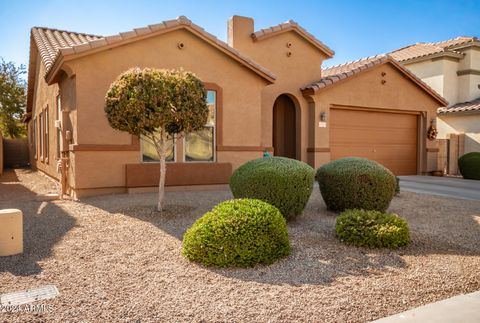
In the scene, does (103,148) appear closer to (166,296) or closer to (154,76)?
(154,76)

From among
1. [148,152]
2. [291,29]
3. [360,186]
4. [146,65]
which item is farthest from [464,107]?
[148,152]

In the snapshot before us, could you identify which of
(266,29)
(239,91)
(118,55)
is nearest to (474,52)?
(266,29)

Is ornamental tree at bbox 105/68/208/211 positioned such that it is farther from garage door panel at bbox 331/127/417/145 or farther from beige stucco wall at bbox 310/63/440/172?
garage door panel at bbox 331/127/417/145

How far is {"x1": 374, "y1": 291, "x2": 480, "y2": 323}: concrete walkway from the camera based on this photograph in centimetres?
338

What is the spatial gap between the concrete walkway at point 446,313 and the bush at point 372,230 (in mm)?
1618

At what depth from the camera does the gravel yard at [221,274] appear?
3.54 m

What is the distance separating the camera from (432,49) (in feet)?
69.2

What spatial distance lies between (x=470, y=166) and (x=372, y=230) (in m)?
12.5

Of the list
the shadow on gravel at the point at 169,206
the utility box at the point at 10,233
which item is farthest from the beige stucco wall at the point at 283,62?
the utility box at the point at 10,233

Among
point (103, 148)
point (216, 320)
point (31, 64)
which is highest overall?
point (31, 64)

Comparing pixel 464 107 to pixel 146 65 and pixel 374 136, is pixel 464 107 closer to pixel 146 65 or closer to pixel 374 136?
pixel 374 136

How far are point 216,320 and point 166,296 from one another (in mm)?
703

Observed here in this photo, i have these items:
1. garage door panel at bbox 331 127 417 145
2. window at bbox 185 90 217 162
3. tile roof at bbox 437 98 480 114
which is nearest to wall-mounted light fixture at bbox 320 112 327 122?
garage door panel at bbox 331 127 417 145

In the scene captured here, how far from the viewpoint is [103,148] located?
9805 millimetres
